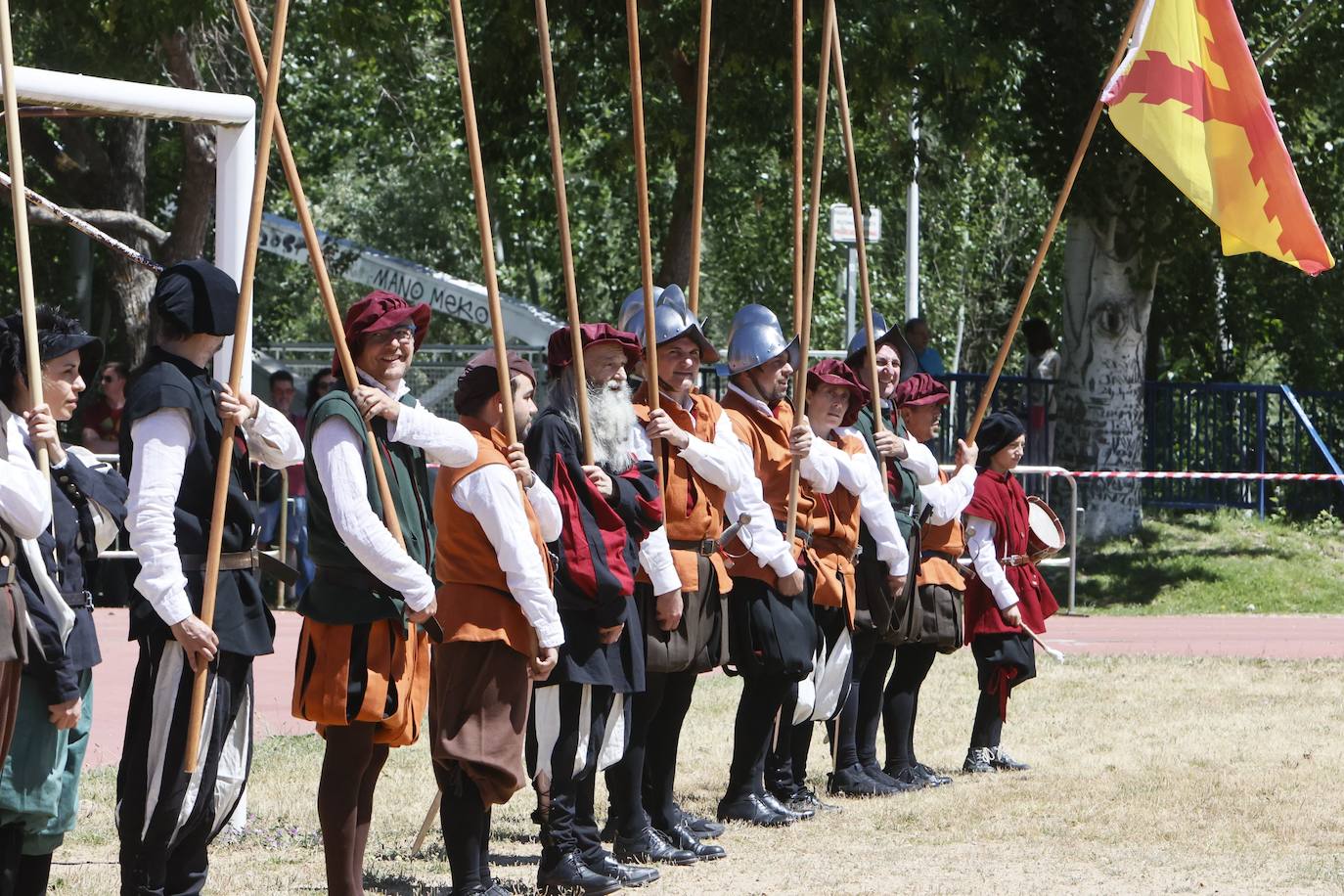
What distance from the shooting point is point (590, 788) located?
672 cm

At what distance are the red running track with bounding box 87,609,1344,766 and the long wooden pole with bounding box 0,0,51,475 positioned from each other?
4204 mm

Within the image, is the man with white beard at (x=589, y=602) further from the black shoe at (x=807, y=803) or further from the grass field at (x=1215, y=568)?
the grass field at (x=1215, y=568)

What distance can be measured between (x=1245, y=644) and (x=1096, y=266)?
4794 mm

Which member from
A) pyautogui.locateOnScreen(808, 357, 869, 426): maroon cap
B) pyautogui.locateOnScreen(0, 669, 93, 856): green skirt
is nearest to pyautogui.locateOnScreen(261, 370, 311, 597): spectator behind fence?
pyautogui.locateOnScreen(808, 357, 869, 426): maroon cap

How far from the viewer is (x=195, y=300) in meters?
5.33

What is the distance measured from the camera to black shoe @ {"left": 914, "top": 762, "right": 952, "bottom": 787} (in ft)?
28.5

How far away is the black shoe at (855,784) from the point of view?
8.45m

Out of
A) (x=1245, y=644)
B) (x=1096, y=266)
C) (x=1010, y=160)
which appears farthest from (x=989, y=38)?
(x=1010, y=160)

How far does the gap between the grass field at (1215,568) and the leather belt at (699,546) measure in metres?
9.29

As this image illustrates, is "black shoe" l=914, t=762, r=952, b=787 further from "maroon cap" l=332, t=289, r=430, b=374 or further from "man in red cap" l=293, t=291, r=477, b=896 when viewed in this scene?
"maroon cap" l=332, t=289, r=430, b=374

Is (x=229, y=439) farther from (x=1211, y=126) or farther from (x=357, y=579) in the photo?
(x=1211, y=126)

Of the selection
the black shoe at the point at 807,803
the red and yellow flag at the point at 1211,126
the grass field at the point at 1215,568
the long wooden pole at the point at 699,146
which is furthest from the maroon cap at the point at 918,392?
the grass field at the point at 1215,568

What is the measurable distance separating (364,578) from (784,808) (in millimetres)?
2925

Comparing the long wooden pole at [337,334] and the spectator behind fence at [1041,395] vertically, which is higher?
the spectator behind fence at [1041,395]
